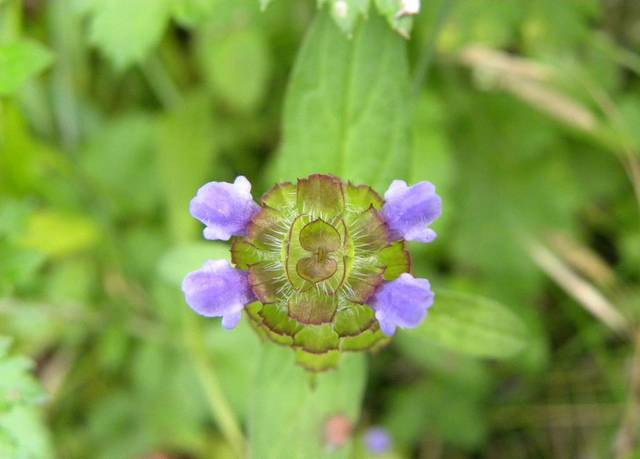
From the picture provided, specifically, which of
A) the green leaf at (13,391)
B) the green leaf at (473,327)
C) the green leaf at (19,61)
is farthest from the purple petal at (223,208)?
the green leaf at (19,61)

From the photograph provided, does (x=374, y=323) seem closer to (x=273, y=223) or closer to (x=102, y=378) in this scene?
(x=273, y=223)

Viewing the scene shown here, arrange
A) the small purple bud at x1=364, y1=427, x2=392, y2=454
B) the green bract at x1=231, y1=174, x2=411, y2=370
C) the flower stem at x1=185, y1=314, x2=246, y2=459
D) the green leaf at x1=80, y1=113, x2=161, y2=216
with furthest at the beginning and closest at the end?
the green leaf at x1=80, y1=113, x2=161, y2=216 → the small purple bud at x1=364, y1=427, x2=392, y2=454 → the flower stem at x1=185, y1=314, x2=246, y2=459 → the green bract at x1=231, y1=174, x2=411, y2=370

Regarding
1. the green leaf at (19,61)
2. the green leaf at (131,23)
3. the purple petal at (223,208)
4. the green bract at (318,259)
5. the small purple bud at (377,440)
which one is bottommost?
the small purple bud at (377,440)

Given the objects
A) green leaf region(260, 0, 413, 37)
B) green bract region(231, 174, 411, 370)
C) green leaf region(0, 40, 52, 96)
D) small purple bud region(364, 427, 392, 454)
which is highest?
green leaf region(0, 40, 52, 96)

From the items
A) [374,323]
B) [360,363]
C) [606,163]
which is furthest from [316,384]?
[606,163]

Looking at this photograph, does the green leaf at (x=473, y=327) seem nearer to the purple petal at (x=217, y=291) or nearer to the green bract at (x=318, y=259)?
the green bract at (x=318, y=259)

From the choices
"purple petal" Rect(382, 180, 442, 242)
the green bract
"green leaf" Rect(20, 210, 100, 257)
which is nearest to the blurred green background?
"green leaf" Rect(20, 210, 100, 257)

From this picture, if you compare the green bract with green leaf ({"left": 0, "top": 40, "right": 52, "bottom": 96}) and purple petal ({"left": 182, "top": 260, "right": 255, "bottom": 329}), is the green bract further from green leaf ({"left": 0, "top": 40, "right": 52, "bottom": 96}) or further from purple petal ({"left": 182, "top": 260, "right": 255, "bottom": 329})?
green leaf ({"left": 0, "top": 40, "right": 52, "bottom": 96})
